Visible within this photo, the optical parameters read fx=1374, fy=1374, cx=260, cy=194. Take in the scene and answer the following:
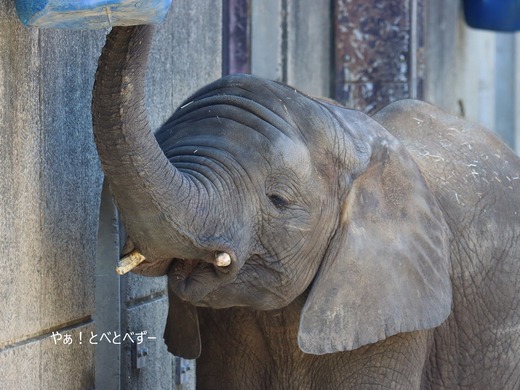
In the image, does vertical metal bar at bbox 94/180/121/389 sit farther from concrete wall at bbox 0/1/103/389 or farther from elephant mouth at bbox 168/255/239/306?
elephant mouth at bbox 168/255/239/306

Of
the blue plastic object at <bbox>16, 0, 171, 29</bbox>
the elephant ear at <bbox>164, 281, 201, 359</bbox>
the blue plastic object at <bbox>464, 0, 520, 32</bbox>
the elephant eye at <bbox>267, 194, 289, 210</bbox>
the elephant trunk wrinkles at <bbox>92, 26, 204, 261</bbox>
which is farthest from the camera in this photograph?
the blue plastic object at <bbox>464, 0, 520, 32</bbox>

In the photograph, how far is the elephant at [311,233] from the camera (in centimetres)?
416

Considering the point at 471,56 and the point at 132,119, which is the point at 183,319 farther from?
the point at 471,56

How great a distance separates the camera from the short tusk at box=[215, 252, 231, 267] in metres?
4.30

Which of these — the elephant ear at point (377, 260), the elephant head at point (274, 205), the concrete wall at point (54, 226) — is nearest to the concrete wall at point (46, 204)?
the concrete wall at point (54, 226)

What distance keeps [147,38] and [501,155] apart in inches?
88.6

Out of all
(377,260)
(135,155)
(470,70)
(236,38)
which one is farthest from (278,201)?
(470,70)

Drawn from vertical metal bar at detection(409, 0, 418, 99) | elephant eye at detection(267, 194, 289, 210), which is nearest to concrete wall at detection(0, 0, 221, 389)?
elephant eye at detection(267, 194, 289, 210)

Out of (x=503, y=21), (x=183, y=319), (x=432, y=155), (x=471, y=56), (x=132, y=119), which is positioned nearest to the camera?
(x=132, y=119)

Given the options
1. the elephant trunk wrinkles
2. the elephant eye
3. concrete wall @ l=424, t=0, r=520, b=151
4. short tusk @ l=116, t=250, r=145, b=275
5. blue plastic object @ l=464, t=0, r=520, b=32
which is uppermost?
the elephant trunk wrinkles

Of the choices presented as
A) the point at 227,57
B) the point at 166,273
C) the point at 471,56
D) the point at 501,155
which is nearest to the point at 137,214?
the point at 166,273

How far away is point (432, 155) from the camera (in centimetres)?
548

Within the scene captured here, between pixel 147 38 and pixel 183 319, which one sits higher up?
pixel 147 38

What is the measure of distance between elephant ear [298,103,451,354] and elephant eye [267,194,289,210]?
0.28 m
